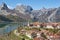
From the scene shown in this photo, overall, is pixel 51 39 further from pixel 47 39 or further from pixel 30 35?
pixel 30 35

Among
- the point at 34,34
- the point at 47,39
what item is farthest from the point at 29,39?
the point at 47,39

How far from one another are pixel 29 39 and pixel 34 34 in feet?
11.7

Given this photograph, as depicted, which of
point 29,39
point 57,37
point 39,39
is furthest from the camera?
point 29,39

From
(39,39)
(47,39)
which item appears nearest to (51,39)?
(47,39)

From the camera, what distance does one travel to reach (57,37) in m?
53.6

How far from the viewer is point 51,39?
55.2 metres

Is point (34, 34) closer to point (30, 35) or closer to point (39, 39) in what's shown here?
point (30, 35)

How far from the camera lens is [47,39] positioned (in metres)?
54.6

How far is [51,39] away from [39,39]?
6.44m

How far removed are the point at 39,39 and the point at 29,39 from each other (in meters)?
11.7

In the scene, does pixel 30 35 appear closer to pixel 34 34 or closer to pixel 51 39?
pixel 34 34

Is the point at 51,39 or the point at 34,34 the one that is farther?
the point at 34,34

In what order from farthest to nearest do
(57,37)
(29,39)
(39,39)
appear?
(29,39), (57,37), (39,39)

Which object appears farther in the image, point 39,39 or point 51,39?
point 51,39
